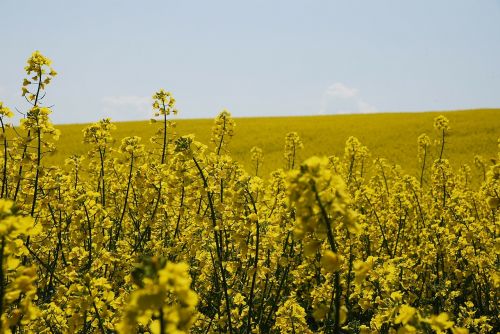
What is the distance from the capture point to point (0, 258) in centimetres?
211

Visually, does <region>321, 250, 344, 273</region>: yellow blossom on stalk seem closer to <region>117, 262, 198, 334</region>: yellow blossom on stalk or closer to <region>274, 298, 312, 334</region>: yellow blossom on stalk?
<region>117, 262, 198, 334</region>: yellow blossom on stalk

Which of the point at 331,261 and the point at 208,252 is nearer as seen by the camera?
the point at 331,261

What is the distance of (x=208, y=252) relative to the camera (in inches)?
212

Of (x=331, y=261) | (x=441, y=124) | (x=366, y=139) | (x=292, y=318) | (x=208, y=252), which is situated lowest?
(x=292, y=318)

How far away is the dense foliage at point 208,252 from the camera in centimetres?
221

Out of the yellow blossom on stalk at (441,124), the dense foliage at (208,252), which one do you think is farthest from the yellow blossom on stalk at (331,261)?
the yellow blossom on stalk at (441,124)

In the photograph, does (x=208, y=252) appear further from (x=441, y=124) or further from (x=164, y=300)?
(x=441, y=124)

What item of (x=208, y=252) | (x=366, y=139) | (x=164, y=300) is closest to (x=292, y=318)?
(x=208, y=252)

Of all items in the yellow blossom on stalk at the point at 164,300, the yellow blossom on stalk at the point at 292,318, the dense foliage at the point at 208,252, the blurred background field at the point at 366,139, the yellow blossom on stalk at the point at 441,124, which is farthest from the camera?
the blurred background field at the point at 366,139

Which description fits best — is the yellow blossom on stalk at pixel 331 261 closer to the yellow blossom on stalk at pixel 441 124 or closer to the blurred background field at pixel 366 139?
the yellow blossom on stalk at pixel 441 124

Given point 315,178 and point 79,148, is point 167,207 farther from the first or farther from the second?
point 79,148

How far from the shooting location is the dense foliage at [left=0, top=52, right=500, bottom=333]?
2.21m

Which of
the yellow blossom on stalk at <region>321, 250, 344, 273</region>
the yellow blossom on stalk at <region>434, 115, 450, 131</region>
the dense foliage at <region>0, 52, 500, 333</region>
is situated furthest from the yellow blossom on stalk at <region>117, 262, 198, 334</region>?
the yellow blossom on stalk at <region>434, 115, 450, 131</region>

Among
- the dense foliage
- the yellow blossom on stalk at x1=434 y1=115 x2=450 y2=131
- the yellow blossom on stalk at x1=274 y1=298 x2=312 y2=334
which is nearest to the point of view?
the dense foliage
